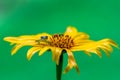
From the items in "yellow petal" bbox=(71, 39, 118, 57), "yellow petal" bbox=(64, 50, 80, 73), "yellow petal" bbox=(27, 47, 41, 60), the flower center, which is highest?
the flower center

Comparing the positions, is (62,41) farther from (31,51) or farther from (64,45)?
(31,51)

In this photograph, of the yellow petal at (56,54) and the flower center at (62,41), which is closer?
the yellow petal at (56,54)

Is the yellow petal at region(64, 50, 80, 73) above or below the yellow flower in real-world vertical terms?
below

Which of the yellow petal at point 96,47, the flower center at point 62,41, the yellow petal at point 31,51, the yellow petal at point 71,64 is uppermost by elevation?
the flower center at point 62,41

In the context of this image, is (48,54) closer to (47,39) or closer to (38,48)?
(47,39)

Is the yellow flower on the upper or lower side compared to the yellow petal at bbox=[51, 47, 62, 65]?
upper

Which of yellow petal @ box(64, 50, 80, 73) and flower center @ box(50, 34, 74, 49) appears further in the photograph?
flower center @ box(50, 34, 74, 49)

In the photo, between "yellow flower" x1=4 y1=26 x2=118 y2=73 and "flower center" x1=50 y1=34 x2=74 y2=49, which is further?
"flower center" x1=50 y1=34 x2=74 y2=49

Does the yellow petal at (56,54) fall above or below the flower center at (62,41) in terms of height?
below
